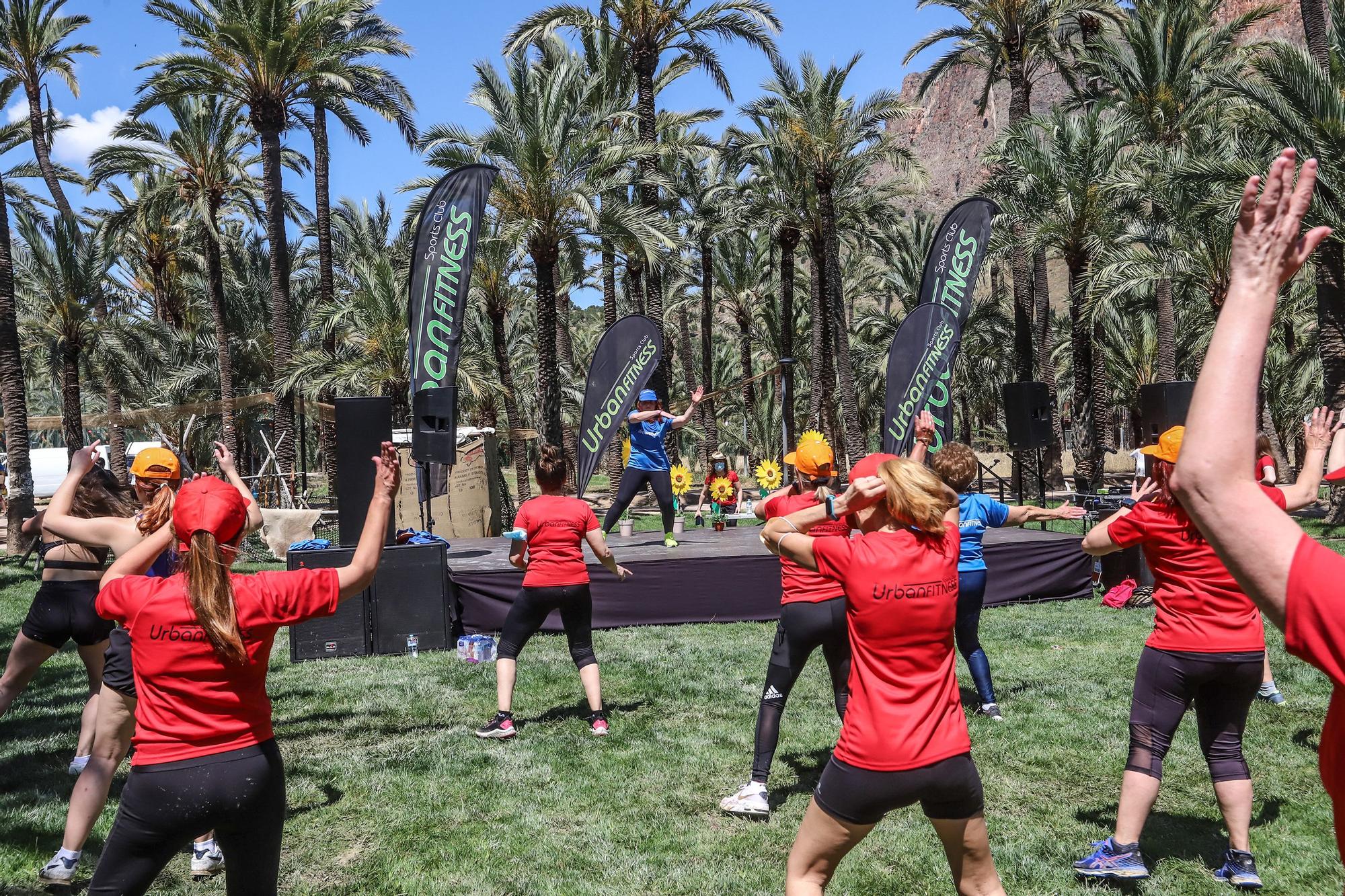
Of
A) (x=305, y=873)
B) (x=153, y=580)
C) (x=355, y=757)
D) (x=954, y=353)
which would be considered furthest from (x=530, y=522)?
(x=954, y=353)

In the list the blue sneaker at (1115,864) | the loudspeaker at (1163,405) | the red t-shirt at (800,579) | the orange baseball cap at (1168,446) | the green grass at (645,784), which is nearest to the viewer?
the blue sneaker at (1115,864)

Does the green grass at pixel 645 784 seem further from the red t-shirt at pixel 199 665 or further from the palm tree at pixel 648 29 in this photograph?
the palm tree at pixel 648 29

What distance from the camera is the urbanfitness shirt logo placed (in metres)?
12.4

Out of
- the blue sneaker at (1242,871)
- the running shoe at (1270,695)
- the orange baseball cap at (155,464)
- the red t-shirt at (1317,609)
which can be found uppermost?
the orange baseball cap at (155,464)

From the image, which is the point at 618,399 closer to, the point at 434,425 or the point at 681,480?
the point at 434,425

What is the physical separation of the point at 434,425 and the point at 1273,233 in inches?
343

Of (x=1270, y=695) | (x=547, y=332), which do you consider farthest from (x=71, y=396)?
(x=1270, y=695)

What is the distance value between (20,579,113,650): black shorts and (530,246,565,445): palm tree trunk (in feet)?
47.3

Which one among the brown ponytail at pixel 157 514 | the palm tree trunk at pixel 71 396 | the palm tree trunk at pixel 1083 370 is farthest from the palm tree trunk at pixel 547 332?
the brown ponytail at pixel 157 514

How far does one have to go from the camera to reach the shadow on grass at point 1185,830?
14.3ft

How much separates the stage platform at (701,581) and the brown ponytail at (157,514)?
555 centimetres

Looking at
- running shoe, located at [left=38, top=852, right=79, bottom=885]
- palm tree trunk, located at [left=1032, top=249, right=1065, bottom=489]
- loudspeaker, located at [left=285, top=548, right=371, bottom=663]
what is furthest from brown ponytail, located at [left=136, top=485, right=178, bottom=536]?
palm tree trunk, located at [left=1032, top=249, right=1065, bottom=489]

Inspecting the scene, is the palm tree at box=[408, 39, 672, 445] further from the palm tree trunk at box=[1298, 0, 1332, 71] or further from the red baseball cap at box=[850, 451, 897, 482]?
the red baseball cap at box=[850, 451, 897, 482]

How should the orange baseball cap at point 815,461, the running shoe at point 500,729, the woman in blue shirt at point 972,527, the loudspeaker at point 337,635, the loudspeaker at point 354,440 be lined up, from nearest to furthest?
1. the orange baseball cap at point 815,461
2. the woman in blue shirt at point 972,527
3. the running shoe at point 500,729
4. the loudspeaker at point 337,635
5. the loudspeaker at point 354,440
